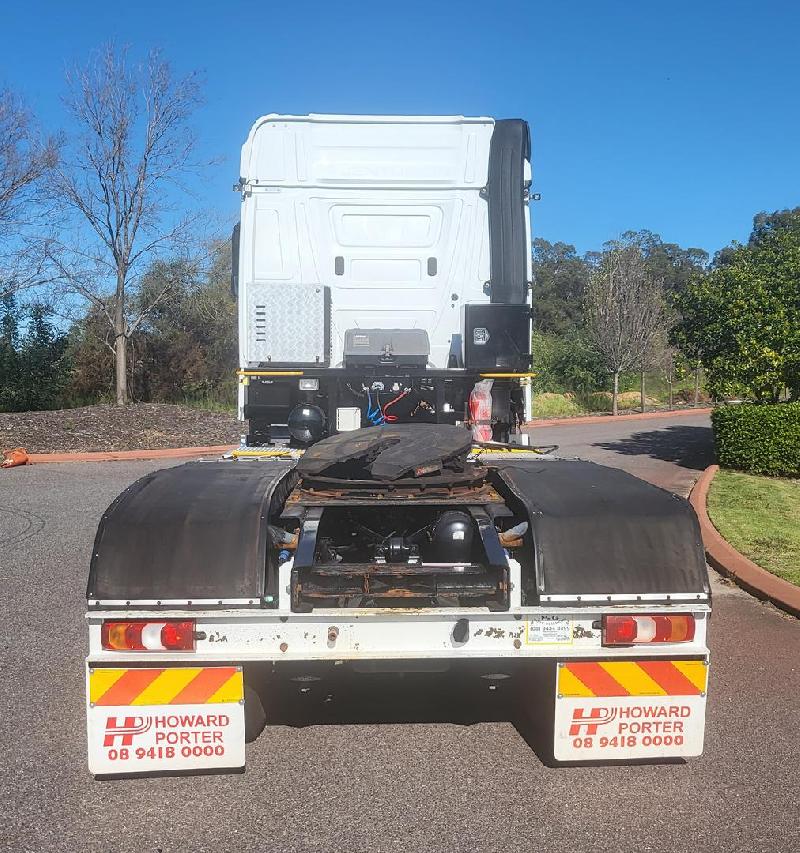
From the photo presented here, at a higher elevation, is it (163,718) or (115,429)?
(115,429)

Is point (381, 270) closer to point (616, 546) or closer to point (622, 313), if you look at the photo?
point (616, 546)

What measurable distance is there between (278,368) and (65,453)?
999 centimetres

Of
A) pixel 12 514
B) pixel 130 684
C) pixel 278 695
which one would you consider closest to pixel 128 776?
pixel 130 684

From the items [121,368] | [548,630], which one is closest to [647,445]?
[121,368]

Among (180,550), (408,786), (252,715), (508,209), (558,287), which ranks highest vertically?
(558,287)

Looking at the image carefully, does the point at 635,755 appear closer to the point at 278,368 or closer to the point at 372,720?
the point at 372,720

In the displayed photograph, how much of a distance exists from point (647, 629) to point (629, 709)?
0.32 m

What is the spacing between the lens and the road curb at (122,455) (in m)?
15.1

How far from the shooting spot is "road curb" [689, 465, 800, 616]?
6.24 metres

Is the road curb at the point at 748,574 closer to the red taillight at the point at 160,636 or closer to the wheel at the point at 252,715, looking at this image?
the wheel at the point at 252,715

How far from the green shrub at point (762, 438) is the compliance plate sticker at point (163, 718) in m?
10.7

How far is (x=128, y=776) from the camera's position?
11.4 feet

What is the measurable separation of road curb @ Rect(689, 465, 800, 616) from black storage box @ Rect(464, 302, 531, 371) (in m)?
1.88

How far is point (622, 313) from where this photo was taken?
26578 millimetres
